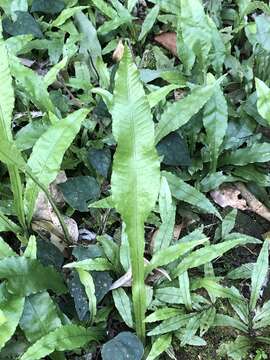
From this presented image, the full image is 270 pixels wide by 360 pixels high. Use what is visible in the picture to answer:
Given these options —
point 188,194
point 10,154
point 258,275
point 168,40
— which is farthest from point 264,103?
point 10,154

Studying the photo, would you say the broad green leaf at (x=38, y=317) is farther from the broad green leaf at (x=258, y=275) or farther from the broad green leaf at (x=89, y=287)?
the broad green leaf at (x=258, y=275)

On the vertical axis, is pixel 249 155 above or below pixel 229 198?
above

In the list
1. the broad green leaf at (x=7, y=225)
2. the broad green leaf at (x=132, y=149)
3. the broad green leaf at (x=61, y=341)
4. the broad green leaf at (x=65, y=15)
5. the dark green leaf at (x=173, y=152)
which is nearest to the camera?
the broad green leaf at (x=132, y=149)

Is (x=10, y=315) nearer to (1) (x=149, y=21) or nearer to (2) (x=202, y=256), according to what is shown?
(2) (x=202, y=256)

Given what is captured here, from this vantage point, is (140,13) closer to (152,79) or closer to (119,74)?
(152,79)

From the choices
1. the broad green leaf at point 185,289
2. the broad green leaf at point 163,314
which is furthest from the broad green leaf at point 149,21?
the broad green leaf at point 163,314
